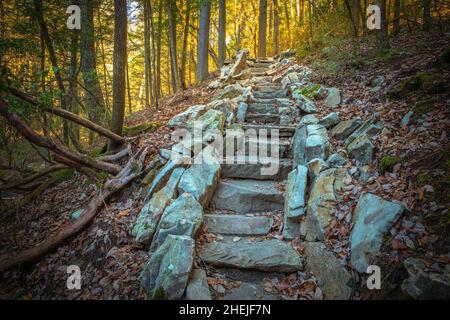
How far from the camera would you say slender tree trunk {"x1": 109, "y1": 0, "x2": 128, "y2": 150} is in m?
6.23

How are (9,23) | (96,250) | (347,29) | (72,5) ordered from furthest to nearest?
(347,29) → (72,5) → (9,23) → (96,250)

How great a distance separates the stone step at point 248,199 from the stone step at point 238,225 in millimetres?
347

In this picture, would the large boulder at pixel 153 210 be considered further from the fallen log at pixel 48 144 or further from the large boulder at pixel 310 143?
the large boulder at pixel 310 143

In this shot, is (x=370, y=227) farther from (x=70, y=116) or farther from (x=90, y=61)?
(x=90, y=61)

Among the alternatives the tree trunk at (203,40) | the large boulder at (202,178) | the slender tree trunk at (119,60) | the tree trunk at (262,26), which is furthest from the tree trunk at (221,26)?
the large boulder at (202,178)

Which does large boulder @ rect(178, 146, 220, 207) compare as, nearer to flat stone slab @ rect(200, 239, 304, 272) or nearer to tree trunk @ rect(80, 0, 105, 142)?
flat stone slab @ rect(200, 239, 304, 272)

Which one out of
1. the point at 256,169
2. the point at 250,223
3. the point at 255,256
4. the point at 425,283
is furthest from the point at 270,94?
the point at 425,283

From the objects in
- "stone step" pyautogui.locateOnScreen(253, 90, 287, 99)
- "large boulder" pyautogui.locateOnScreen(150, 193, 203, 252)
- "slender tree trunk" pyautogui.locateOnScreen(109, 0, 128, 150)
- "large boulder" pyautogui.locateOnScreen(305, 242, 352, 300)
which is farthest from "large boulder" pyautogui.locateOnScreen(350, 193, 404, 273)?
"stone step" pyautogui.locateOnScreen(253, 90, 287, 99)

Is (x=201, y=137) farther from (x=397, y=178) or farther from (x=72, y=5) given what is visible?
(x=72, y=5)

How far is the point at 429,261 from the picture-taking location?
2.67 metres

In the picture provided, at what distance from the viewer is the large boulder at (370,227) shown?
3.11 m

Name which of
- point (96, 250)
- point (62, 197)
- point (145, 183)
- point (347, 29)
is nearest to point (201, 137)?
point (145, 183)

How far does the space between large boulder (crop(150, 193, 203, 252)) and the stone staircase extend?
0.36 meters

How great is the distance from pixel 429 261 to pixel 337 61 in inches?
313
